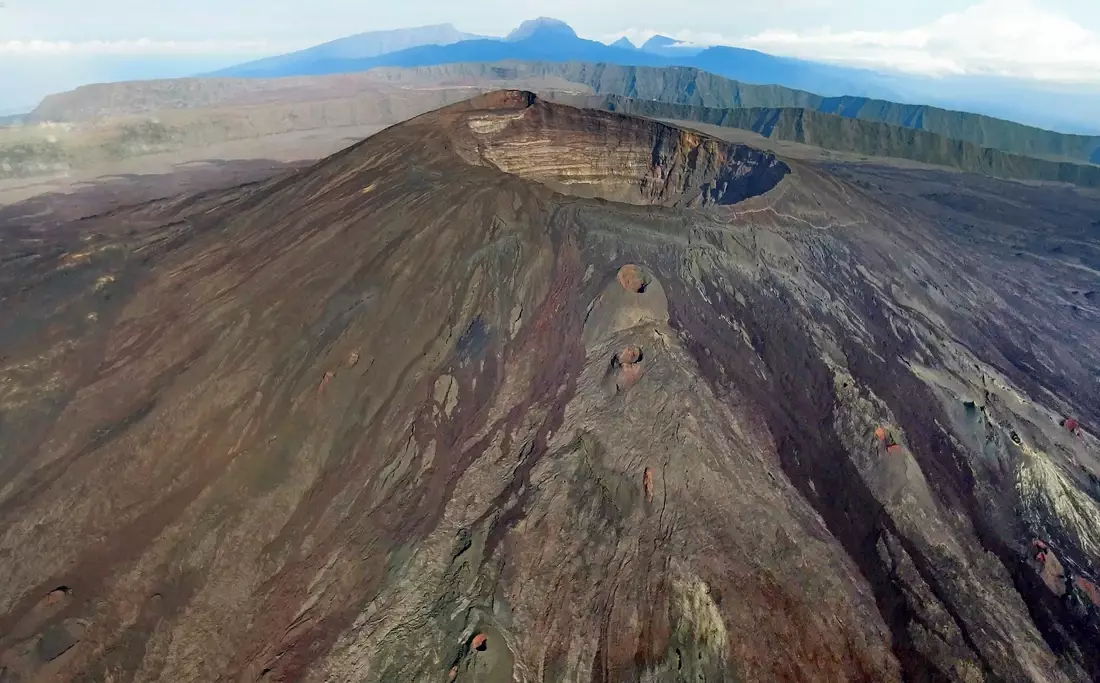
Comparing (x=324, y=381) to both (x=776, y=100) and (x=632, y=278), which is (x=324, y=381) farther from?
(x=776, y=100)

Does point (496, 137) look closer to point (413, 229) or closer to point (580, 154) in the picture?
point (580, 154)

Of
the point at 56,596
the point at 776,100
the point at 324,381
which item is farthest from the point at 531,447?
the point at 776,100

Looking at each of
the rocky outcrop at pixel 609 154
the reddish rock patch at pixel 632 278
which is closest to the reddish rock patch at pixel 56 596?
the reddish rock patch at pixel 632 278

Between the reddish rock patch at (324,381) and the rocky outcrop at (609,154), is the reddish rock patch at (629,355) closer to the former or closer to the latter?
the reddish rock patch at (324,381)

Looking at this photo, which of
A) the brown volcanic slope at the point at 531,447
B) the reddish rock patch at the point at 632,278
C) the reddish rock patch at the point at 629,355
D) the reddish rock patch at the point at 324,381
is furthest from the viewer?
the reddish rock patch at the point at 632,278

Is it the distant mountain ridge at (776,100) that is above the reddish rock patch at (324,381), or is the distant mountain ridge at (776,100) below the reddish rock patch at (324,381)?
above

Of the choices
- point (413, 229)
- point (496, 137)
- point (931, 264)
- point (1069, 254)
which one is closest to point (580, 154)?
point (496, 137)
